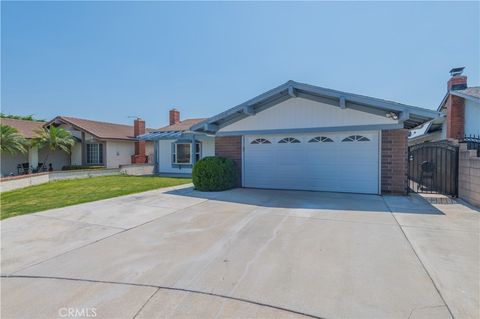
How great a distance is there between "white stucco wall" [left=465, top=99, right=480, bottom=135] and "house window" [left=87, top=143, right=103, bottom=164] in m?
24.3

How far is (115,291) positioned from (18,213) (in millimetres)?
6021

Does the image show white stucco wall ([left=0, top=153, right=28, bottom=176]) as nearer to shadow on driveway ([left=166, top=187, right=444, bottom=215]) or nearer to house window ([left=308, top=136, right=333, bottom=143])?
shadow on driveway ([left=166, top=187, right=444, bottom=215])

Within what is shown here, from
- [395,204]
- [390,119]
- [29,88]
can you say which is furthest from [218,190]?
[29,88]

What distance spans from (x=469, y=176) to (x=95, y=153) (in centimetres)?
2369

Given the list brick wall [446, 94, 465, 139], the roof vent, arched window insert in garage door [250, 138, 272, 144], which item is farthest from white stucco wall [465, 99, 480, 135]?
arched window insert in garage door [250, 138, 272, 144]

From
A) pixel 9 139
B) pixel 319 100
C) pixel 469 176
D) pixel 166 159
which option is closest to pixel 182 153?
pixel 166 159

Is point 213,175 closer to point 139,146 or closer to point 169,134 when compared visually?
point 169,134

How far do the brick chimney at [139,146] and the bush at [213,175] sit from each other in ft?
46.5

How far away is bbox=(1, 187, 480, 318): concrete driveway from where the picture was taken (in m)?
2.59

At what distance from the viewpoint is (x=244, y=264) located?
11.7 ft

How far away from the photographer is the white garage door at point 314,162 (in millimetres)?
8984

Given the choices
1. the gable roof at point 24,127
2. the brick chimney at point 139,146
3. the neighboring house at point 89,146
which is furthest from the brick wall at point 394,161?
the gable roof at point 24,127

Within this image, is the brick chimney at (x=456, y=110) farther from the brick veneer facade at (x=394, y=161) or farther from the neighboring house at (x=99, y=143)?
the neighboring house at (x=99, y=143)

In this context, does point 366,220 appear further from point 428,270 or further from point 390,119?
point 390,119
